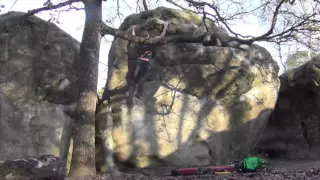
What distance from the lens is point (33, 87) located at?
10.5 m

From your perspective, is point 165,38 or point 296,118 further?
point 296,118

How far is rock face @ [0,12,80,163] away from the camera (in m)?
9.95

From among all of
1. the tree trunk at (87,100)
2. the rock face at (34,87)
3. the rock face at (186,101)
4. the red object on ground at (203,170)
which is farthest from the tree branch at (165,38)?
the red object on ground at (203,170)

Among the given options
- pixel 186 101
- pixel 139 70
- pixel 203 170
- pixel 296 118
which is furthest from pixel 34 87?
pixel 296 118

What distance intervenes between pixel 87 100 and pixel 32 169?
353 cm

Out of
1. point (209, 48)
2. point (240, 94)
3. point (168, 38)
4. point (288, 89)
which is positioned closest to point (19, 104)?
point (168, 38)

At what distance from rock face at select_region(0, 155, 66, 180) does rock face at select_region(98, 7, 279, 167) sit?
14.0 feet

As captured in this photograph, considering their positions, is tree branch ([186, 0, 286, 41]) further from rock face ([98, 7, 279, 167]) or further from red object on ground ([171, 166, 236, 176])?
red object on ground ([171, 166, 236, 176])

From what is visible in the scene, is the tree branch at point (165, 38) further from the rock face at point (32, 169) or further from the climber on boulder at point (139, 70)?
the rock face at point (32, 169)

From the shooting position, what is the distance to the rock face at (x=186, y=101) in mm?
10797

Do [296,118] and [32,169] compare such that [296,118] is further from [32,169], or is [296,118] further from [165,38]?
[32,169]

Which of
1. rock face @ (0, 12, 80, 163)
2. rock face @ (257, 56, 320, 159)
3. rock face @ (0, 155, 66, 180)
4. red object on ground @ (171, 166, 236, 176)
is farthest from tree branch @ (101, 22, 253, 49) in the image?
rock face @ (257, 56, 320, 159)

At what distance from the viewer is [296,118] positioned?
49.6ft

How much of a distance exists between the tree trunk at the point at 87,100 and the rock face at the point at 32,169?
2.79 metres
